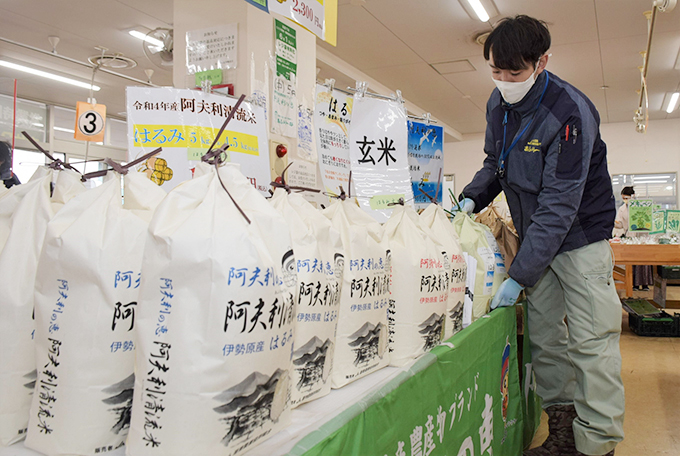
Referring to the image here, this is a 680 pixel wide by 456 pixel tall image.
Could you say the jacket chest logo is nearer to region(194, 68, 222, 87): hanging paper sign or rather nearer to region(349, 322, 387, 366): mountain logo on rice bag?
region(349, 322, 387, 366): mountain logo on rice bag

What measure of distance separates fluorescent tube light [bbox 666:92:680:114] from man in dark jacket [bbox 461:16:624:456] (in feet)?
24.2

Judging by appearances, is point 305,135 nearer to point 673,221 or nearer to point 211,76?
point 211,76

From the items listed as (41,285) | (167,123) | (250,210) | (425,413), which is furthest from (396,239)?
(41,285)

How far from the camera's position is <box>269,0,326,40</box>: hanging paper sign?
3.80ft

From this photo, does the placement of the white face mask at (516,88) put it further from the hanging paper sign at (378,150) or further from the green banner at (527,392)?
the green banner at (527,392)

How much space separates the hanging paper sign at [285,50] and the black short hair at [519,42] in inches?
28.3

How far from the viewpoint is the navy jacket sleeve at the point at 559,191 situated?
1467 mm

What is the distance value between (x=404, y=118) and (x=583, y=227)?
2.45ft

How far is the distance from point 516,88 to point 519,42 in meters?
0.15

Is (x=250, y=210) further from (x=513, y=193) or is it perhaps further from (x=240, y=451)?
(x=513, y=193)

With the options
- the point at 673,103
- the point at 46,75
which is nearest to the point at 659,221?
the point at 673,103

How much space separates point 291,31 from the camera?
1701 mm

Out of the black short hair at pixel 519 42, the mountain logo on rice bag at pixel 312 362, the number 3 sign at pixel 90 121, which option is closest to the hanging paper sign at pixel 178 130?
the mountain logo on rice bag at pixel 312 362

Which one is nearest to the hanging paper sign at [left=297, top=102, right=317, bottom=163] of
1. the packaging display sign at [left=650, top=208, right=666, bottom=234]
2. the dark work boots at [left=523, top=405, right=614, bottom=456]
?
the dark work boots at [left=523, top=405, right=614, bottom=456]
